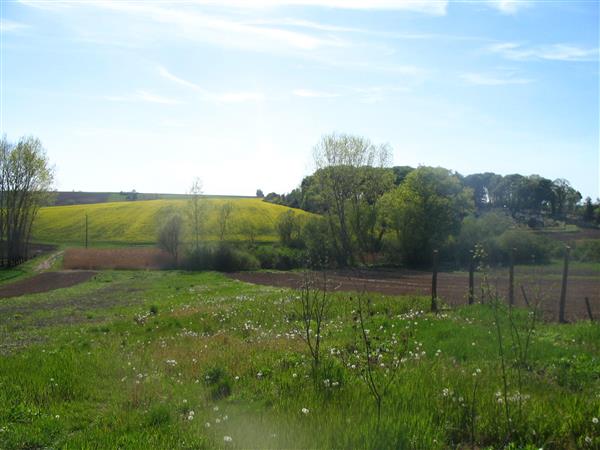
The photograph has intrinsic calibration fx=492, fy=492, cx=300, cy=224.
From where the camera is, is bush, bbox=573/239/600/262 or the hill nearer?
bush, bbox=573/239/600/262

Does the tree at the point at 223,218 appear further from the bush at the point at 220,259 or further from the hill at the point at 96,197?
the hill at the point at 96,197

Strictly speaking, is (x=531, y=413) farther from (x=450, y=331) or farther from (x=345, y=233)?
(x=345, y=233)

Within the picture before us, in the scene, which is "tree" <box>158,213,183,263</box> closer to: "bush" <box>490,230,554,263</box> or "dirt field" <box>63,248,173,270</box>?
"dirt field" <box>63,248,173,270</box>

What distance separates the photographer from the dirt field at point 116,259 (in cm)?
5325

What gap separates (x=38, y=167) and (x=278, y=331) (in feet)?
179

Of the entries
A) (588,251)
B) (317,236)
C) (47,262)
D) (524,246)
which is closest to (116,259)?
(47,262)

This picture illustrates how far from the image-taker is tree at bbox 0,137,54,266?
56281 millimetres

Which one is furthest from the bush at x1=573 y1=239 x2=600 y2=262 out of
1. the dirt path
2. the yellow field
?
the dirt path

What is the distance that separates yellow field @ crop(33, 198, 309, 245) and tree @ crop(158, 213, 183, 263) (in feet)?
A: 20.4

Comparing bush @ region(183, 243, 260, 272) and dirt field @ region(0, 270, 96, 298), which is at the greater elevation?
bush @ region(183, 243, 260, 272)

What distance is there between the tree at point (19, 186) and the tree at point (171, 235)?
16868 mm

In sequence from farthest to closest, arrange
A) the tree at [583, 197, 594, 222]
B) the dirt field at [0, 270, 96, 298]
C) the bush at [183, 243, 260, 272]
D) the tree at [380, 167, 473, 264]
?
the tree at [583, 197, 594, 222], the tree at [380, 167, 473, 264], the bush at [183, 243, 260, 272], the dirt field at [0, 270, 96, 298]

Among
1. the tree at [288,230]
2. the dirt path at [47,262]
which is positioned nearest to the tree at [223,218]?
the tree at [288,230]

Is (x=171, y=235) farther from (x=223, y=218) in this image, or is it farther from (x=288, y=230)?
(x=288, y=230)
